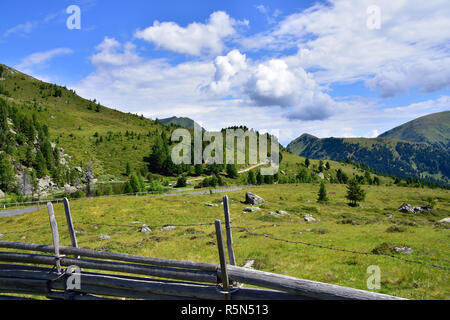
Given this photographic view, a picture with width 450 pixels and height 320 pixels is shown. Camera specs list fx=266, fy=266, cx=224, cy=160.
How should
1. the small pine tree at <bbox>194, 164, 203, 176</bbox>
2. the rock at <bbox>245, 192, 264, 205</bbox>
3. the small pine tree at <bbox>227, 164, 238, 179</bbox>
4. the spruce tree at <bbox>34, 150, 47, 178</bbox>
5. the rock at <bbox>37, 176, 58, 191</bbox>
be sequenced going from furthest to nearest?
the small pine tree at <bbox>227, 164, 238, 179</bbox> → the small pine tree at <bbox>194, 164, 203, 176</bbox> → the spruce tree at <bbox>34, 150, 47, 178</bbox> → the rock at <bbox>37, 176, 58, 191</bbox> → the rock at <bbox>245, 192, 264, 205</bbox>

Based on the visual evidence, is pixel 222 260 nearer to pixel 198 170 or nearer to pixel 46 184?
pixel 46 184

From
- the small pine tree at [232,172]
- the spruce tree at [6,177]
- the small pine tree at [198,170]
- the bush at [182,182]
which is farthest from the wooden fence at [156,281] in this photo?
the small pine tree at [232,172]

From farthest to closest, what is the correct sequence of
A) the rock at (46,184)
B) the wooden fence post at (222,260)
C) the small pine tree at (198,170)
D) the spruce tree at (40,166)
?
the small pine tree at (198,170)
the spruce tree at (40,166)
the rock at (46,184)
the wooden fence post at (222,260)

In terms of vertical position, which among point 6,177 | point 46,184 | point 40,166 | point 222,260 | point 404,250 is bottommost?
point 46,184

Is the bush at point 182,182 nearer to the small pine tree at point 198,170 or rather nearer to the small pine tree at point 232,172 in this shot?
the small pine tree at point 198,170

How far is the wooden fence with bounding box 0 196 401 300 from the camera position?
19.2ft

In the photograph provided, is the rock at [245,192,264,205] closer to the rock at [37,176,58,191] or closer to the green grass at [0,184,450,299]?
the green grass at [0,184,450,299]

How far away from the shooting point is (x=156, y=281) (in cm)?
708

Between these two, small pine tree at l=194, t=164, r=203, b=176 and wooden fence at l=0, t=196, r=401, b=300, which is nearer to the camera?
wooden fence at l=0, t=196, r=401, b=300

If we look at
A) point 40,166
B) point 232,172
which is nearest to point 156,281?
point 40,166

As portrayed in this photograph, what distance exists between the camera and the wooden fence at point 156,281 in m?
5.84

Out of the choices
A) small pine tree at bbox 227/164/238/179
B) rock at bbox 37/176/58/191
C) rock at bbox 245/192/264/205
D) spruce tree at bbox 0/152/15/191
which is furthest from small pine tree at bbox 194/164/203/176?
rock at bbox 245/192/264/205
